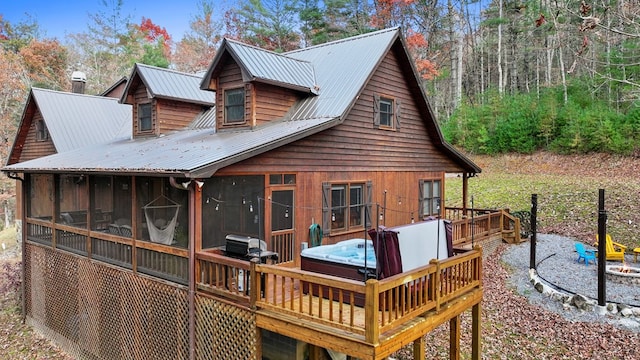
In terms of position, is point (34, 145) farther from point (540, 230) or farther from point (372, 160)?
point (540, 230)

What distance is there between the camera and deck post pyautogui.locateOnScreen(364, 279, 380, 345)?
16.4 ft

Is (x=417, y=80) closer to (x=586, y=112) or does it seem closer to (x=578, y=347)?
(x=578, y=347)

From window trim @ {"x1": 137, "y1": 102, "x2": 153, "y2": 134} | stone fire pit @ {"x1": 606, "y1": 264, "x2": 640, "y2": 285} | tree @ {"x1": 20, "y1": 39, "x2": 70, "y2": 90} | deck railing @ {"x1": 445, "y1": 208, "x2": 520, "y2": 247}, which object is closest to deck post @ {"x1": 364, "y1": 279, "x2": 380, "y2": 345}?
deck railing @ {"x1": 445, "y1": 208, "x2": 520, "y2": 247}

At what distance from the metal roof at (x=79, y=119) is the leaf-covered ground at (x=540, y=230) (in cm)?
592

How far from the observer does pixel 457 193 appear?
2259 centimetres

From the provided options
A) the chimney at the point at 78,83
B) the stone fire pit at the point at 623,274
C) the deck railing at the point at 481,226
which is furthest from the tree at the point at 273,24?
the stone fire pit at the point at 623,274

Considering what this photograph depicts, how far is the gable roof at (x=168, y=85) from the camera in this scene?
12.7m

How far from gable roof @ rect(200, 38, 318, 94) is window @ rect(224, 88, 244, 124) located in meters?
0.62

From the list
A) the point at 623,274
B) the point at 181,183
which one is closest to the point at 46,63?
the point at 181,183

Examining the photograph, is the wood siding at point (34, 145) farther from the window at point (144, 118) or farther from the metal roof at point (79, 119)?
the window at point (144, 118)

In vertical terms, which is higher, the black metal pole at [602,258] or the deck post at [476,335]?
the black metal pole at [602,258]

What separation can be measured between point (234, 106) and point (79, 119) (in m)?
9.75

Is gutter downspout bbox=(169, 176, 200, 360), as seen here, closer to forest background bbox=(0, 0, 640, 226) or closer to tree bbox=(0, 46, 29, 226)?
forest background bbox=(0, 0, 640, 226)

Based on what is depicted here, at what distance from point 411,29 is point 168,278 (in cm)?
2724
